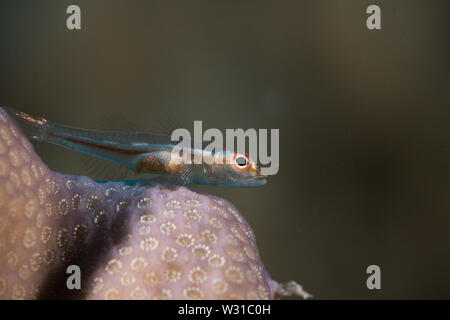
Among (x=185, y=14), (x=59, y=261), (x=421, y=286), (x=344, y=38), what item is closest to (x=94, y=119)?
(x=185, y=14)

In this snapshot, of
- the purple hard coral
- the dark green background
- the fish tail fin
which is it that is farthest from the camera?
the dark green background

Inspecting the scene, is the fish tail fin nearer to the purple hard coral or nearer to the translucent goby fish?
the translucent goby fish

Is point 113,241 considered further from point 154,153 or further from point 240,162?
point 240,162

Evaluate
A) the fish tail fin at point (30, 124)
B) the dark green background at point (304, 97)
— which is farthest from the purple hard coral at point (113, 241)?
the dark green background at point (304, 97)

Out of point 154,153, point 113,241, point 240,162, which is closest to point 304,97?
point 240,162

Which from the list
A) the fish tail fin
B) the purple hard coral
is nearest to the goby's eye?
the purple hard coral
